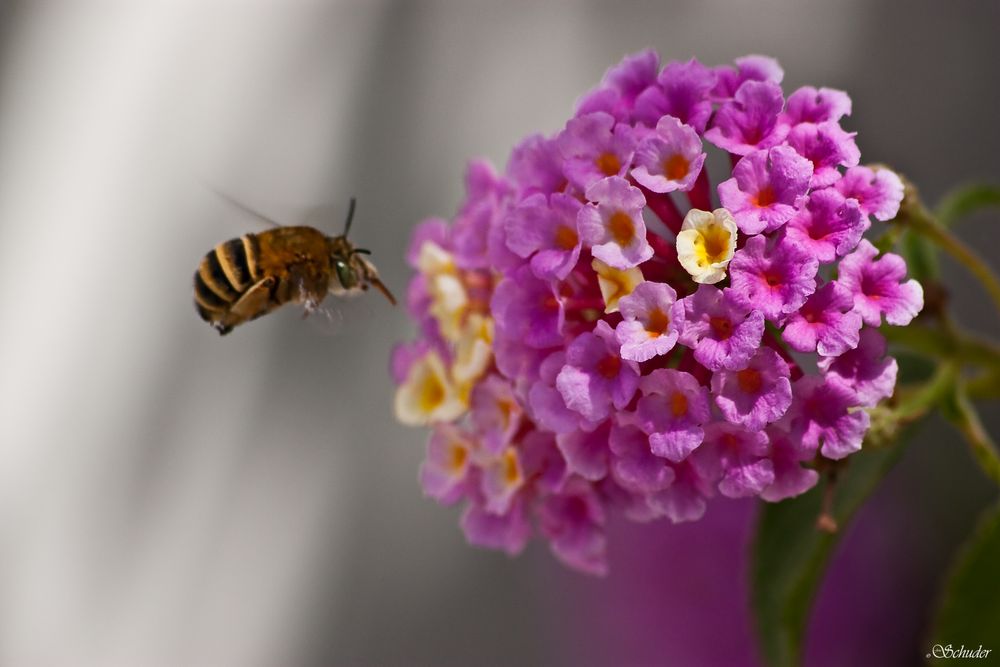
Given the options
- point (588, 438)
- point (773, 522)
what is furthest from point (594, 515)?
point (773, 522)

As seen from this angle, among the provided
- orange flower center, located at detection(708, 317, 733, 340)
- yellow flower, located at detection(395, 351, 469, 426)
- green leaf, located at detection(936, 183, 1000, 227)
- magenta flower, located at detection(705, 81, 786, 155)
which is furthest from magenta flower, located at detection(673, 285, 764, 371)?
green leaf, located at detection(936, 183, 1000, 227)

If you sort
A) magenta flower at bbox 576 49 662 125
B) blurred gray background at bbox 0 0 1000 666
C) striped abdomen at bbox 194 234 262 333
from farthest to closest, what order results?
blurred gray background at bbox 0 0 1000 666, striped abdomen at bbox 194 234 262 333, magenta flower at bbox 576 49 662 125

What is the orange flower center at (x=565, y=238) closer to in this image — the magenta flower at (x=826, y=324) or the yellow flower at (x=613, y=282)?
the yellow flower at (x=613, y=282)

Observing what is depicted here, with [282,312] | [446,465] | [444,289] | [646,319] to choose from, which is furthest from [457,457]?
[282,312]

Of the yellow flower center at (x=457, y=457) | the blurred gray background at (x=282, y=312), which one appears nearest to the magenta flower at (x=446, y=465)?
the yellow flower center at (x=457, y=457)

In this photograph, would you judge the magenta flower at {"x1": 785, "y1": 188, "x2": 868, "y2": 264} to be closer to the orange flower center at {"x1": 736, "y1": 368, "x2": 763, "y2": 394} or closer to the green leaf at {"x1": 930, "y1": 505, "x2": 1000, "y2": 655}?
the orange flower center at {"x1": 736, "y1": 368, "x2": 763, "y2": 394}

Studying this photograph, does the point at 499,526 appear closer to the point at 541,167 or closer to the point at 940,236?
the point at 541,167

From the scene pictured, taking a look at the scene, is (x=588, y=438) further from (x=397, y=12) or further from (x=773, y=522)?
(x=397, y=12)
